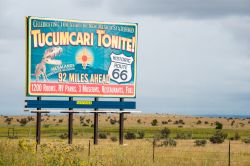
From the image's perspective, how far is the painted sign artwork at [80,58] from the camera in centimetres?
4097

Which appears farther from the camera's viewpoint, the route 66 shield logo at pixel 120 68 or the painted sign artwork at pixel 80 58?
the route 66 shield logo at pixel 120 68

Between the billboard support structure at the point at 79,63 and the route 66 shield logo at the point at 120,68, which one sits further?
the route 66 shield logo at the point at 120,68

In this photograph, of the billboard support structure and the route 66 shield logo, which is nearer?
the billboard support structure

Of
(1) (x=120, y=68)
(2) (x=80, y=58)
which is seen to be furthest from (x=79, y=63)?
(1) (x=120, y=68)

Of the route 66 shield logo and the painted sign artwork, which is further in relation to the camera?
the route 66 shield logo

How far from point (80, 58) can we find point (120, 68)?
321 cm

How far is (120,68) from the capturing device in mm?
43344

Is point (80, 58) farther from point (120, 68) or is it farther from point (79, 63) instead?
point (120, 68)

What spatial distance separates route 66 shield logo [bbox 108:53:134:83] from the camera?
43.1m

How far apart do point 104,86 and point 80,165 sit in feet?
78.7

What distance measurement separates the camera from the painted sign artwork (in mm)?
40969

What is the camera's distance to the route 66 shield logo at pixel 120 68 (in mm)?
43125

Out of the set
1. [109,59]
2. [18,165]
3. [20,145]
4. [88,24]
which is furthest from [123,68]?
[18,165]

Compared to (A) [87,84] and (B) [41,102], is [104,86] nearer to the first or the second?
(A) [87,84]
